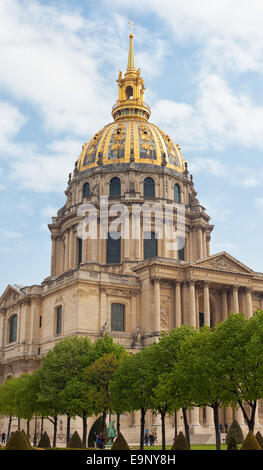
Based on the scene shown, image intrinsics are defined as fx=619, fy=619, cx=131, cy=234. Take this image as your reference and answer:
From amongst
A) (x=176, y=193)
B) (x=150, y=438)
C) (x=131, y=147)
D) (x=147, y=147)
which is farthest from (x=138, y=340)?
(x=147, y=147)

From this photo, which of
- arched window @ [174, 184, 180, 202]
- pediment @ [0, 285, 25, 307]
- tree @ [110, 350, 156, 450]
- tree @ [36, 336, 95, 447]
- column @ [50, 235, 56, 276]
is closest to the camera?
tree @ [110, 350, 156, 450]

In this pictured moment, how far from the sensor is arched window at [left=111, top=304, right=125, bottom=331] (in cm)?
6475

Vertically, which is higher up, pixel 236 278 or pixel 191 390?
pixel 236 278

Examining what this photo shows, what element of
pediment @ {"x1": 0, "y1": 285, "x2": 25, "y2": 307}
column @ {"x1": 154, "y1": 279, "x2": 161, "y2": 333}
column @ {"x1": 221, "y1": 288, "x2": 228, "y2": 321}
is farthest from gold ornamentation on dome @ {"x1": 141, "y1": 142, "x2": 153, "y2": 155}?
column @ {"x1": 154, "y1": 279, "x2": 161, "y2": 333}

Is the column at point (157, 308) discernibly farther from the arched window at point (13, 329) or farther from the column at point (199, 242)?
the arched window at point (13, 329)

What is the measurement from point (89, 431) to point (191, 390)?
73.5ft

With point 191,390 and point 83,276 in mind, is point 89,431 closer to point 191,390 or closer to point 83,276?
point 83,276

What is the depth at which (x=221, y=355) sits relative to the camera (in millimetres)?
36719

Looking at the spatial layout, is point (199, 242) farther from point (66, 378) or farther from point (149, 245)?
point (66, 378)

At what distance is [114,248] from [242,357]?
141 ft

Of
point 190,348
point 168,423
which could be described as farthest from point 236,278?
point 190,348

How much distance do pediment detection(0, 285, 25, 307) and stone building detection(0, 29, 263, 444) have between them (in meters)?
0.15

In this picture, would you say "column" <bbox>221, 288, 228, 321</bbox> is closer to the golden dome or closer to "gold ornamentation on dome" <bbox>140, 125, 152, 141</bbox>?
the golden dome
